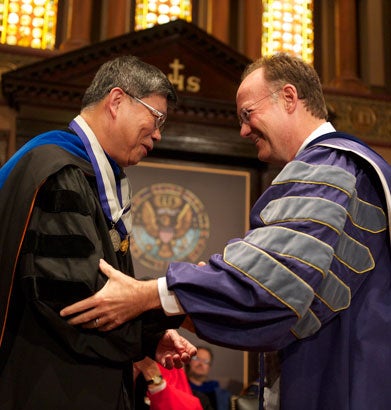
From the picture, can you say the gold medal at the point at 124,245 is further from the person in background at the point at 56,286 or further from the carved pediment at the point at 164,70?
the carved pediment at the point at 164,70

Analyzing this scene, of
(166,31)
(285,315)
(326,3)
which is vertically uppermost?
(326,3)

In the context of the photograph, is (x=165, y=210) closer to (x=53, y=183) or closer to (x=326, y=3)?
(x=326, y=3)

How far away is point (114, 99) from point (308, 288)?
1.26 m

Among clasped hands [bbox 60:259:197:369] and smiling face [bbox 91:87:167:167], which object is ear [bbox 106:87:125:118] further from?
clasped hands [bbox 60:259:197:369]

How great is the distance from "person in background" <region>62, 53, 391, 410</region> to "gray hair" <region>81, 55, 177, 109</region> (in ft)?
2.63

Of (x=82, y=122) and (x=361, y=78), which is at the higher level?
(x=361, y=78)

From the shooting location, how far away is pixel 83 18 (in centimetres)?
970

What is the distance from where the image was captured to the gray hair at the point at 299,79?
2895 mm

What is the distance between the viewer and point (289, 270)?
7.39ft

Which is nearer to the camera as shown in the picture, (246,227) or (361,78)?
(246,227)

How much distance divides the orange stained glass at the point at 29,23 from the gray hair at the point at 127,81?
274 inches

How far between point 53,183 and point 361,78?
8948mm

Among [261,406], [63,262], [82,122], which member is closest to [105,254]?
[63,262]

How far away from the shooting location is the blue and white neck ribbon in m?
2.77
